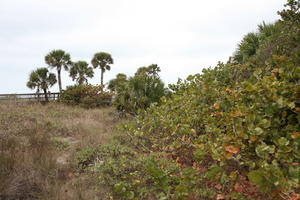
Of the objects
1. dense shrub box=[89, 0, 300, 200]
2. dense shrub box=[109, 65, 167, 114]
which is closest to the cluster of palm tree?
dense shrub box=[109, 65, 167, 114]

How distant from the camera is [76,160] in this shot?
4.67m

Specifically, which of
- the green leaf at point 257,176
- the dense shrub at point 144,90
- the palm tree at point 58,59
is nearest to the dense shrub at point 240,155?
the green leaf at point 257,176

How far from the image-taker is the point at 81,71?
27.5 metres

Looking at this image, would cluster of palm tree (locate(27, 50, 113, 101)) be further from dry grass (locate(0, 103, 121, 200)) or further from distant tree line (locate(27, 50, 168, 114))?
dry grass (locate(0, 103, 121, 200))

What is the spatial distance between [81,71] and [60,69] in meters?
3.21

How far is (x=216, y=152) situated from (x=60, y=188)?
217 centimetres

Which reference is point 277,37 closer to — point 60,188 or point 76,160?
point 76,160

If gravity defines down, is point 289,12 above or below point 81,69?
below

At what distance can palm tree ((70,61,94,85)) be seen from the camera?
27047 mm

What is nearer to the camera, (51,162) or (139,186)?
(139,186)

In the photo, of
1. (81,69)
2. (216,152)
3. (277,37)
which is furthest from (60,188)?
(81,69)

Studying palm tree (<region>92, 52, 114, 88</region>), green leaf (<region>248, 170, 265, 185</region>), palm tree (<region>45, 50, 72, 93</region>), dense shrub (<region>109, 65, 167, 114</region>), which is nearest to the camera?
green leaf (<region>248, 170, 265, 185</region>)

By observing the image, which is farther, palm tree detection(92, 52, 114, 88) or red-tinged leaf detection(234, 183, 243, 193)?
palm tree detection(92, 52, 114, 88)

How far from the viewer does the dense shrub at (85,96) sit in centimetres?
1652
